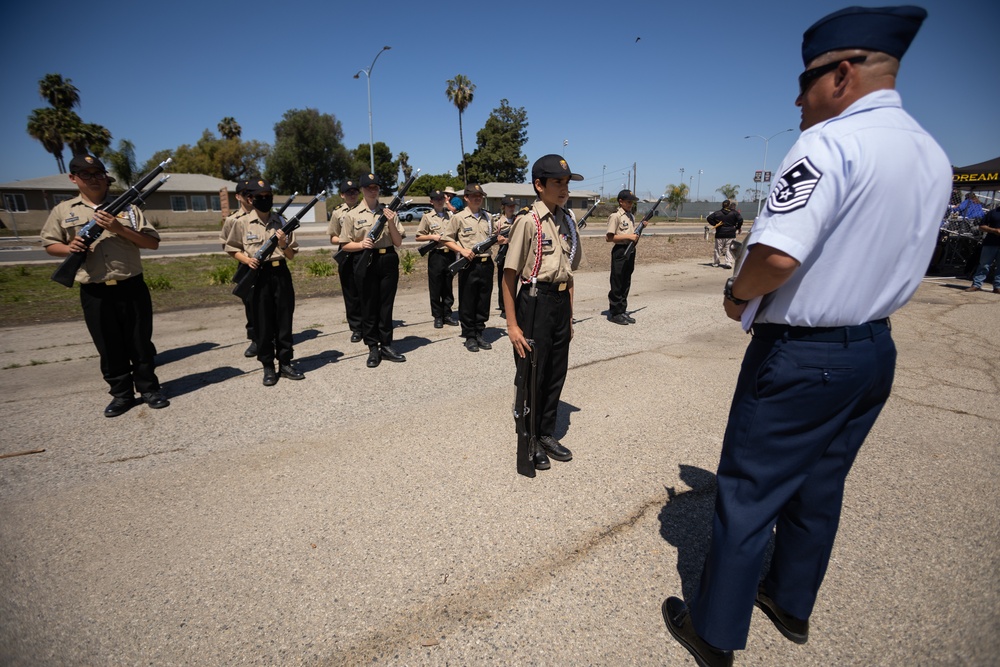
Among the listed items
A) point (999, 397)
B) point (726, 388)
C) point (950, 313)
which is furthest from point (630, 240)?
point (950, 313)

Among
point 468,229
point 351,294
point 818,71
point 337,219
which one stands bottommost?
point 351,294

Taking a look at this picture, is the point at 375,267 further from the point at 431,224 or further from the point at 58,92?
the point at 58,92

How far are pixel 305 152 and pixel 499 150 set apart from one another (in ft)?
79.4

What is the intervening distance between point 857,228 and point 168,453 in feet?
15.2

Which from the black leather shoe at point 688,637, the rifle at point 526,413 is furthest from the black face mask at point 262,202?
the black leather shoe at point 688,637

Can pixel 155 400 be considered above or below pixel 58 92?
below

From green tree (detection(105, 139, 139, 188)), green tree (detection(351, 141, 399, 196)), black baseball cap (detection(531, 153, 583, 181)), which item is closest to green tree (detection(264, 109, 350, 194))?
green tree (detection(351, 141, 399, 196))

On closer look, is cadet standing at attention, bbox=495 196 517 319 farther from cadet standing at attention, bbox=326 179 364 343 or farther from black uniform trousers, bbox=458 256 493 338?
cadet standing at attention, bbox=326 179 364 343

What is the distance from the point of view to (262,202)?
211 inches

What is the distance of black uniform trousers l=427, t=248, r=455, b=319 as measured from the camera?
793cm

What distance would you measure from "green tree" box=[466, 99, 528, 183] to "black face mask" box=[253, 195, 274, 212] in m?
62.4

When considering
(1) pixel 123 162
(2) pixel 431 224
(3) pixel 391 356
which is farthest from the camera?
(1) pixel 123 162

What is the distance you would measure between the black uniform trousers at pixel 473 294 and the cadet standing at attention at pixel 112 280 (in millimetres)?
3601

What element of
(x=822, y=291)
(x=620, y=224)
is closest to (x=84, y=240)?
(x=822, y=291)
